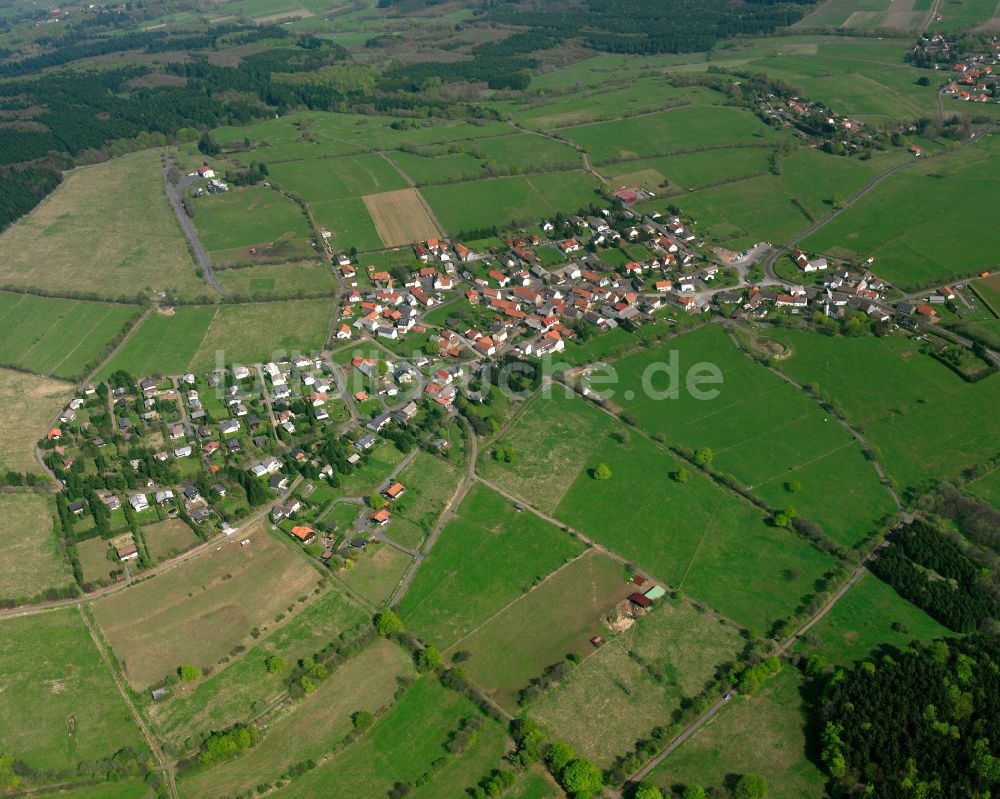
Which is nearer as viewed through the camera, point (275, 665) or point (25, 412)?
point (275, 665)

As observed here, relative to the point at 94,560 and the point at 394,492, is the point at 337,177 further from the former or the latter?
the point at 94,560

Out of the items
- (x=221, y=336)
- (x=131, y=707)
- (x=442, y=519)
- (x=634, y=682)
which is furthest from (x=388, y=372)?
(x=634, y=682)

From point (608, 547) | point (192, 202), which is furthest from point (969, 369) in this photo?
point (192, 202)

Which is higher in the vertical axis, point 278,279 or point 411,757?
point 411,757

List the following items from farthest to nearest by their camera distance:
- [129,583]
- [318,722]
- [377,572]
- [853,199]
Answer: [853,199]
[377,572]
[129,583]
[318,722]

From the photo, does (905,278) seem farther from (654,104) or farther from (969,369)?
(654,104)
